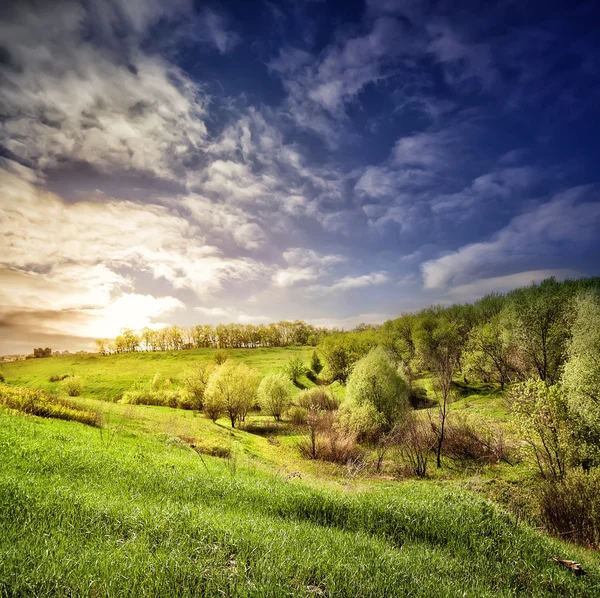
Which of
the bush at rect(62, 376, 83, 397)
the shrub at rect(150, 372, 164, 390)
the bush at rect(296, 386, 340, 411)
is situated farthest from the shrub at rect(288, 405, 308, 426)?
the bush at rect(62, 376, 83, 397)

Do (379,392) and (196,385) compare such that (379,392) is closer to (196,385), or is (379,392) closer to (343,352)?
(196,385)

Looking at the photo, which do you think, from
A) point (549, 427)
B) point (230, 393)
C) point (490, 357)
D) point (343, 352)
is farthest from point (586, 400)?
point (343, 352)

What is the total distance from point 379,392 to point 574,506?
2694 cm

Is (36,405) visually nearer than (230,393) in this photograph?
Yes

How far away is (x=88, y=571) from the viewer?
4.37m

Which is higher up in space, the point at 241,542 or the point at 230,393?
the point at 241,542

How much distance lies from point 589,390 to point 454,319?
6812cm

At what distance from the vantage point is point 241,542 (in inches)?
220

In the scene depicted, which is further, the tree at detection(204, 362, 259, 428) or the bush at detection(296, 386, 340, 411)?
the bush at detection(296, 386, 340, 411)

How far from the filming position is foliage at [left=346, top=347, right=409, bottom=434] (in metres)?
39.9

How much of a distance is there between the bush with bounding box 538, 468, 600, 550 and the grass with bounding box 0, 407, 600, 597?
8.02 metres

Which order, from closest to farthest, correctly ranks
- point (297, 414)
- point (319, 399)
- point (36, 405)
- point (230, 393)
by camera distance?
point (36, 405), point (230, 393), point (297, 414), point (319, 399)

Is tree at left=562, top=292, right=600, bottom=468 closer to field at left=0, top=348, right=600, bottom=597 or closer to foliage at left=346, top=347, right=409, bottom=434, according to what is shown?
field at left=0, top=348, right=600, bottom=597

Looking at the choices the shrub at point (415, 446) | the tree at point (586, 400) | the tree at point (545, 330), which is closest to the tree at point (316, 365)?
the tree at point (545, 330)
